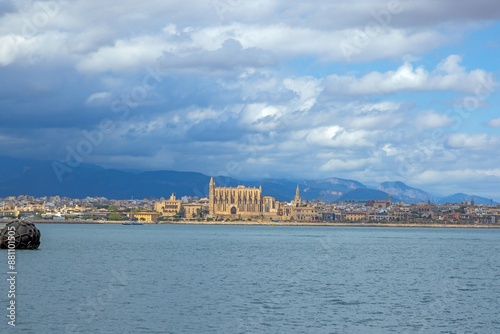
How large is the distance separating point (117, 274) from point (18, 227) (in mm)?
17652

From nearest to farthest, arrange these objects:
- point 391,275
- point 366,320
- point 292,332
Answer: point 292,332, point 366,320, point 391,275

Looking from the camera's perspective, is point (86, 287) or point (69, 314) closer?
point (69, 314)

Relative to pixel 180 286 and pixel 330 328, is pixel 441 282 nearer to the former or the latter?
pixel 180 286

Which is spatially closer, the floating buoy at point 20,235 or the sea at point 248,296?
Result: the sea at point 248,296

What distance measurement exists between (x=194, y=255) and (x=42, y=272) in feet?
76.6

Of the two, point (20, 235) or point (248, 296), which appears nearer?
point (248, 296)

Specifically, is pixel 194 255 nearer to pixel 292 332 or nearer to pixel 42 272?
pixel 42 272

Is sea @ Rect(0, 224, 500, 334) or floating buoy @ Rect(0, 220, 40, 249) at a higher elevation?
floating buoy @ Rect(0, 220, 40, 249)

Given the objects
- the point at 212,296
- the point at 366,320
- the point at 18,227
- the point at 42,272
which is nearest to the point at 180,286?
the point at 212,296

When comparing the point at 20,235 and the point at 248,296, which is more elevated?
the point at 20,235

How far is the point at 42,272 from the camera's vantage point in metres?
48.6

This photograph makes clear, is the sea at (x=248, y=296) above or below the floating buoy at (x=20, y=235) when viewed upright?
below

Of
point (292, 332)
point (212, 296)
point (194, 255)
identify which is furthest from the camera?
point (194, 255)

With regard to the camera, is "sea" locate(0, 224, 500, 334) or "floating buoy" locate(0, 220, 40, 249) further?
"floating buoy" locate(0, 220, 40, 249)
